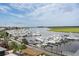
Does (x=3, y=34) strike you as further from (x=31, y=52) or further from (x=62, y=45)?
(x=62, y=45)

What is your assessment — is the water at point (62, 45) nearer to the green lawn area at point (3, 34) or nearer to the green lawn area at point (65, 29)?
the green lawn area at point (65, 29)

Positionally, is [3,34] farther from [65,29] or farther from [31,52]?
[65,29]

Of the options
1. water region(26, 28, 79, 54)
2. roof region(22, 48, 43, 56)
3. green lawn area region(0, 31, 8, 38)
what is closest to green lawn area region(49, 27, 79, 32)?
water region(26, 28, 79, 54)

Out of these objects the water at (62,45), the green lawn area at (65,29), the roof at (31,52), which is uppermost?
the green lawn area at (65,29)

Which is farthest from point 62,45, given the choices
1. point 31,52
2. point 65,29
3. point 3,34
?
point 3,34

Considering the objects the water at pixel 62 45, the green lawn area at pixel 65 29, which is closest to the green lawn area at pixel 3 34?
the water at pixel 62 45

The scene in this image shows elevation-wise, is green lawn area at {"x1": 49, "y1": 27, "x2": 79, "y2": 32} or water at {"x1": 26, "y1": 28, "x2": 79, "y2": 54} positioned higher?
green lawn area at {"x1": 49, "y1": 27, "x2": 79, "y2": 32}

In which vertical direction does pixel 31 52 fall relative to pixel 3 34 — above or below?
below

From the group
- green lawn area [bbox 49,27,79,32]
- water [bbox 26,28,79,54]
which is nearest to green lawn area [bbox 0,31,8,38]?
water [bbox 26,28,79,54]

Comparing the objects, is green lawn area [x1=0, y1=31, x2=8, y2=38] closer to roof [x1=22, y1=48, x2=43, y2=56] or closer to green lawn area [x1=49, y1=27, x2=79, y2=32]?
roof [x1=22, y1=48, x2=43, y2=56]

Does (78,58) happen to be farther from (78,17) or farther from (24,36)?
(24,36)

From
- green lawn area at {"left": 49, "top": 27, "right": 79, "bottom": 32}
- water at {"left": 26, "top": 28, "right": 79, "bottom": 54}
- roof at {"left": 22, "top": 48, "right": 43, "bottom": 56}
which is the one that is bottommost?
roof at {"left": 22, "top": 48, "right": 43, "bottom": 56}
